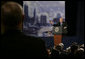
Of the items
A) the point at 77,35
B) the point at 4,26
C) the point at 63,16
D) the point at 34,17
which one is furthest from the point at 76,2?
the point at 4,26

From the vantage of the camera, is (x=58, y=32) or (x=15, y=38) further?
(x=58, y=32)

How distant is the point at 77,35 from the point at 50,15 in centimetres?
151

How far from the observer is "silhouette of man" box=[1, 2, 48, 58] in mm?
913

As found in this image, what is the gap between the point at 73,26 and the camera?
24.6ft

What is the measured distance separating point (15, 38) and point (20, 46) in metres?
0.05

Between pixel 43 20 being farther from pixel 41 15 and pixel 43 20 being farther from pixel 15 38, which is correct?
pixel 15 38

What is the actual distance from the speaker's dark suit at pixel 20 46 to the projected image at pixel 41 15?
6867 mm

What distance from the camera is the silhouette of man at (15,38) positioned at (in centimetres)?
91

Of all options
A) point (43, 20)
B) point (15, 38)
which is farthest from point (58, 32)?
point (15, 38)

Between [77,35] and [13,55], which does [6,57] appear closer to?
[13,55]

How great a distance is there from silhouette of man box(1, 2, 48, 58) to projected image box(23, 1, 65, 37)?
6865mm

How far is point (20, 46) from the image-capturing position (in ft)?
3.03

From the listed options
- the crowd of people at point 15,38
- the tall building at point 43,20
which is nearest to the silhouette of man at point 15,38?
the crowd of people at point 15,38

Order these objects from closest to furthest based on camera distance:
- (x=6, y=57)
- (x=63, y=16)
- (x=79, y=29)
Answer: (x=6, y=57), (x=79, y=29), (x=63, y=16)
